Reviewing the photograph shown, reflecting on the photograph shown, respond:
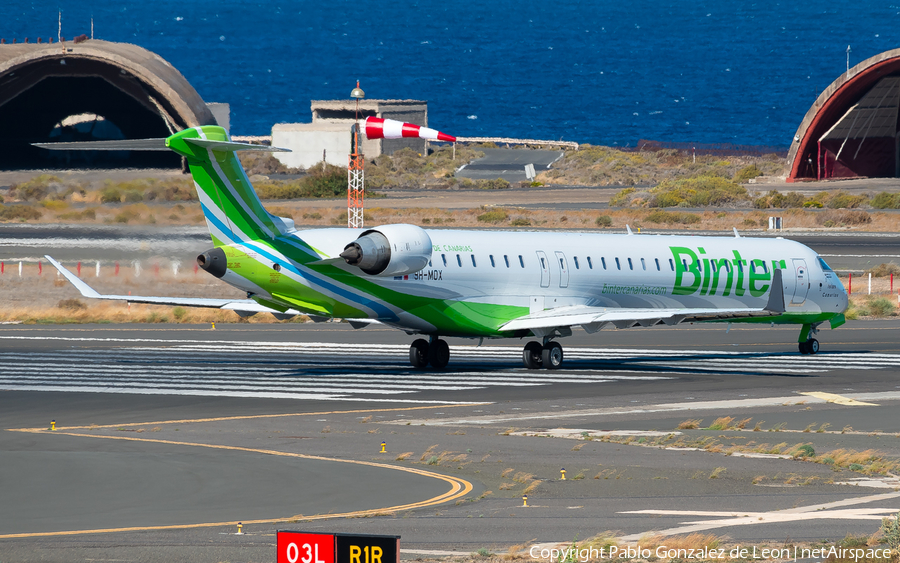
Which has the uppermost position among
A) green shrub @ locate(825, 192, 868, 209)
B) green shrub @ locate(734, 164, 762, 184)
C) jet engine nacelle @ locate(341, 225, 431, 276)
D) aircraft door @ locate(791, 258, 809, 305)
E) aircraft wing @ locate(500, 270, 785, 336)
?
green shrub @ locate(734, 164, 762, 184)

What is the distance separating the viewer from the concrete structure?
124m

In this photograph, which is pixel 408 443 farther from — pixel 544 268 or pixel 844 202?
pixel 844 202

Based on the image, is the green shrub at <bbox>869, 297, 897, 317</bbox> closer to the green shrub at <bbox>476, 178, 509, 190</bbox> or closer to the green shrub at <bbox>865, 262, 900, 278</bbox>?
the green shrub at <bbox>865, 262, 900, 278</bbox>

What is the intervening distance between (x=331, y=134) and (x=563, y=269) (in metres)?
92.3

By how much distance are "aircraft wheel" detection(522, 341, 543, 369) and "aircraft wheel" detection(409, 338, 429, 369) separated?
8.77 feet

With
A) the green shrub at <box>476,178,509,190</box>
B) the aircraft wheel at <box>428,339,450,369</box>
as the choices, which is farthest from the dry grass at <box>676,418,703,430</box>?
the green shrub at <box>476,178,509,190</box>

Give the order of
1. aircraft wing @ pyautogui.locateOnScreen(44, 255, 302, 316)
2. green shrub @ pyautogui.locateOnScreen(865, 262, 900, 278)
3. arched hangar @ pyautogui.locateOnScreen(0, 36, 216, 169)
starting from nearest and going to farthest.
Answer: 1. aircraft wing @ pyautogui.locateOnScreen(44, 255, 302, 316)
2. green shrub @ pyautogui.locateOnScreen(865, 262, 900, 278)
3. arched hangar @ pyautogui.locateOnScreen(0, 36, 216, 169)

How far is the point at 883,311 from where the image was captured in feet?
169

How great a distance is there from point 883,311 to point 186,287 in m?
28.4

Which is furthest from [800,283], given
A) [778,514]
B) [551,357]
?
[778,514]

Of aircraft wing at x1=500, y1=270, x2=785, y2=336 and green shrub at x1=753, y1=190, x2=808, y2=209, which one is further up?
green shrub at x1=753, y1=190, x2=808, y2=209

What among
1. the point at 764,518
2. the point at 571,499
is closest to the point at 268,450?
the point at 571,499

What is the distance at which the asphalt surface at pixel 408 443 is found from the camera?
48.9 ft

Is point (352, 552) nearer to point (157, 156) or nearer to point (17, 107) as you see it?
point (157, 156)
